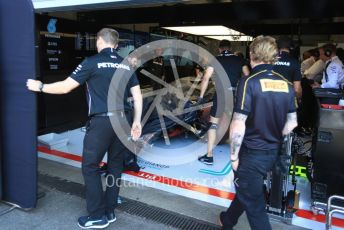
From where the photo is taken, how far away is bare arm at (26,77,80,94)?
2439 millimetres

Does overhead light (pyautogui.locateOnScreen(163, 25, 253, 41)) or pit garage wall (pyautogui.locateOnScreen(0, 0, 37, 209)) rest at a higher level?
overhead light (pyautogui.locateOnScreen(163, 25, 253, 41))

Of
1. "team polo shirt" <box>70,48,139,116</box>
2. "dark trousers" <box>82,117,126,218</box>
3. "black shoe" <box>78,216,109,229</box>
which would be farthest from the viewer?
"black shoe" <box>78,216,109,229</box>

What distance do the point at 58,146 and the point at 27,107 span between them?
7.20ft

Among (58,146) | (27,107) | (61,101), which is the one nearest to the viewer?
(27,107)

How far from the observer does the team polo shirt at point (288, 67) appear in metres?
4.07

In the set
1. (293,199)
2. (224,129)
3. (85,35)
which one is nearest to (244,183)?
(293,199)

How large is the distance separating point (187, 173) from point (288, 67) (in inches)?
73.0

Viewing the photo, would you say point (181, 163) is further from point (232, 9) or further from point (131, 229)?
point (232, 9)

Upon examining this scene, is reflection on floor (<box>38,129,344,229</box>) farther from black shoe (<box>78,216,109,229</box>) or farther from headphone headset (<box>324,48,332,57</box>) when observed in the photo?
headphone headset (<box>324,48,332,57</box>)

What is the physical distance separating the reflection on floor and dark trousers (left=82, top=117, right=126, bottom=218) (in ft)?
2.92

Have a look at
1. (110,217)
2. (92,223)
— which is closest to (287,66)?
(110,217)

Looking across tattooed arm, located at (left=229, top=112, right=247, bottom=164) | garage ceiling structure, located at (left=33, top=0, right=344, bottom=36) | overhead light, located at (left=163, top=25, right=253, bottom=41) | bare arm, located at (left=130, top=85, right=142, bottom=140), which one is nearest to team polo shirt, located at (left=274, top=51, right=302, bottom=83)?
garage ceiling structure, located at (left=33, top=0, right=344, bottom=36)

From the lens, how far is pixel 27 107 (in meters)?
2.71

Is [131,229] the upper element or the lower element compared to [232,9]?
lower
